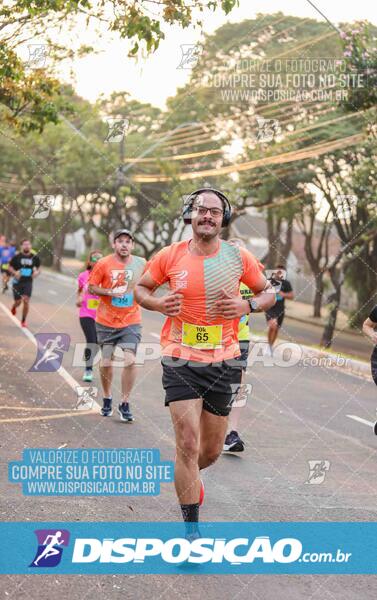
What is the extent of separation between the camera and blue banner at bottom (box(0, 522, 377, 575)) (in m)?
5.78

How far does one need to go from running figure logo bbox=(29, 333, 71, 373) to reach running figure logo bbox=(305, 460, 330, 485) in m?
6.56

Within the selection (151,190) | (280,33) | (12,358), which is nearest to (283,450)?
(12,358)

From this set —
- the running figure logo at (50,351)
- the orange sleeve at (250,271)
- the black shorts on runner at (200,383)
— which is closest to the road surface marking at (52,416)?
the running figure logo at (50,351)

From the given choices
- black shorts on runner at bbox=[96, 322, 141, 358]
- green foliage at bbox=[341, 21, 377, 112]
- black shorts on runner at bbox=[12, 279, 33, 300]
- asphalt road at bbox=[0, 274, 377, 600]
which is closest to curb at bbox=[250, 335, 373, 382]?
asphalt road at bbox=[0, 274, 377, 600]

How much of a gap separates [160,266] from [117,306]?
4664mm

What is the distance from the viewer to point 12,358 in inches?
628

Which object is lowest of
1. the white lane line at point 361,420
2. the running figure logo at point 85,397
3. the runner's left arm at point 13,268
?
the runner's left arm at point 13,268

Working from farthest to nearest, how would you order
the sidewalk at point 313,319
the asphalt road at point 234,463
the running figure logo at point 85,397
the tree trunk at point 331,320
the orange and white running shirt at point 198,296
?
the sidewalk at point 313,319 < the tree trunk at point 331,320 < the running figure logo at point 85,397 < the orange and white running shirt at point 198,296 < the asphalt road at point 234,463

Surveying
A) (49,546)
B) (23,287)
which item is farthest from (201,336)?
(23,287)

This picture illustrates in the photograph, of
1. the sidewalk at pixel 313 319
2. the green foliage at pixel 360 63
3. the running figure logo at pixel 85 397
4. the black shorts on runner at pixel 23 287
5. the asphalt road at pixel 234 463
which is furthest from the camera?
the sidewalk at pixel 313 319

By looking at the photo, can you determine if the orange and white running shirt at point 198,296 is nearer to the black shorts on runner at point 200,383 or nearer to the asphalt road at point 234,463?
the black shorts on runner at point 200,383

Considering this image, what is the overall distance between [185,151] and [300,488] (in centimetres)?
4502

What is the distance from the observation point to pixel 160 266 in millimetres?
6305

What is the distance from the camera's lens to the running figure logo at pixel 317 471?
328 inches
